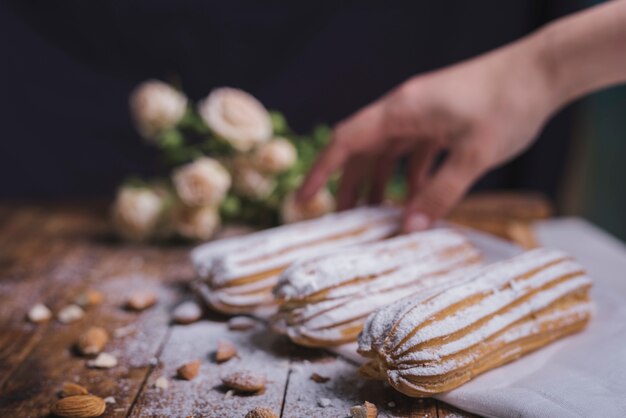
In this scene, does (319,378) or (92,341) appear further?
(92,341)

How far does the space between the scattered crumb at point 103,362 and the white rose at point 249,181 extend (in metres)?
0.89

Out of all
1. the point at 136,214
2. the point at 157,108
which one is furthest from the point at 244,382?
the point at 157,108

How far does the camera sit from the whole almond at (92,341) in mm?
1310

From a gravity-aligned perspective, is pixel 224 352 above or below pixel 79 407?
above

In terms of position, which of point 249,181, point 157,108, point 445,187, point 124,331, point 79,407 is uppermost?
point 157,108

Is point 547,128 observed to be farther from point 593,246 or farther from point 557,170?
point 593,246

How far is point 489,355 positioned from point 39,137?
7.59ft

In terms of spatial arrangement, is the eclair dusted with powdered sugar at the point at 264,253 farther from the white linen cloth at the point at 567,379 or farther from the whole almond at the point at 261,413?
the whole almond at the point at 261,413

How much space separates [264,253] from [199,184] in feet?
1.76

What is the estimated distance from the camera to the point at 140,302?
4.98 feet

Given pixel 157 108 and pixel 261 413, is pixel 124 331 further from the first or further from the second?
pixel 157 108

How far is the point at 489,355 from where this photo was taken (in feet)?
3.79

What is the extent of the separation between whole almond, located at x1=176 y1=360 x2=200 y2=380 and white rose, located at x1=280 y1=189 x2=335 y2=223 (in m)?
0.83

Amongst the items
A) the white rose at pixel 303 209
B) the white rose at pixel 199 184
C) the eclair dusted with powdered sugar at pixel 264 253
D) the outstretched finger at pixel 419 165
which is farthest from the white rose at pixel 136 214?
the outstretched finger at pixel 419 165
